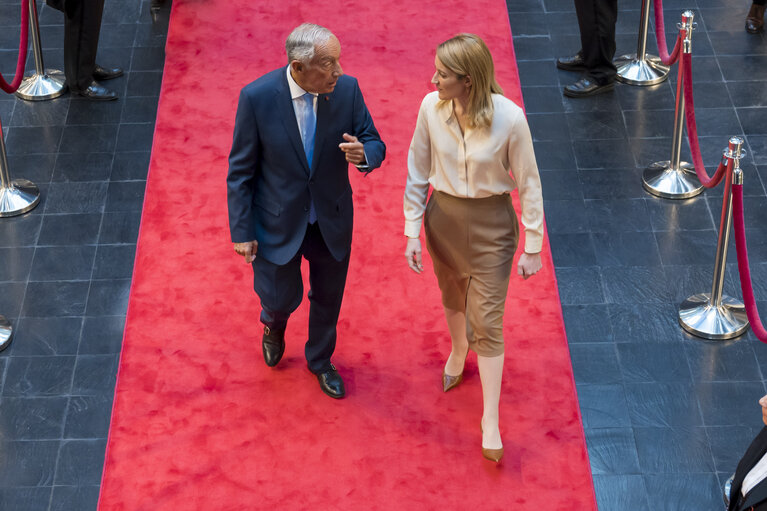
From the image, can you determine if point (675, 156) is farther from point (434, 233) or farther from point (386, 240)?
point (434, 233)

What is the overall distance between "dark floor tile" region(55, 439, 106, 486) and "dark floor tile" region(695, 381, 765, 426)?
270 centimetres

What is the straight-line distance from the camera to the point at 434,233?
4559 millimetres

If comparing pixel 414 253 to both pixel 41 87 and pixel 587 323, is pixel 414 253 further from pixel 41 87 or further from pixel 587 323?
pixel 41 87

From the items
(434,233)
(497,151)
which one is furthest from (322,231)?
(497,151)

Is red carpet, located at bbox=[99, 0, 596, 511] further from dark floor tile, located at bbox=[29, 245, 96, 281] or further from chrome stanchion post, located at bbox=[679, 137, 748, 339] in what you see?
chrome stanchion post, located at bbox=[679, 137, 748, 339]

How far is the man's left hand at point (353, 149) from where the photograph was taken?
423 cm

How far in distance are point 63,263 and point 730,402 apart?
3457 mm

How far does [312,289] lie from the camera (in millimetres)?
4895

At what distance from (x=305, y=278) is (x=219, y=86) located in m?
1.95

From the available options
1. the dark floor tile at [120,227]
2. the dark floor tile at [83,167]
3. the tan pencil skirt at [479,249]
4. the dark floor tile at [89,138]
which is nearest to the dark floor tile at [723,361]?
the tan pencil skirt at [479,249]

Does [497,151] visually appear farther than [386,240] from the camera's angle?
No

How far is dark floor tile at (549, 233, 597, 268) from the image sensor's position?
5.86 meters

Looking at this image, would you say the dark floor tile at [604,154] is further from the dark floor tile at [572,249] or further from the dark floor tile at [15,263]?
the dark floor tile at [15,263]

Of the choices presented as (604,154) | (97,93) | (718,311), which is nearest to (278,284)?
(718,311)
